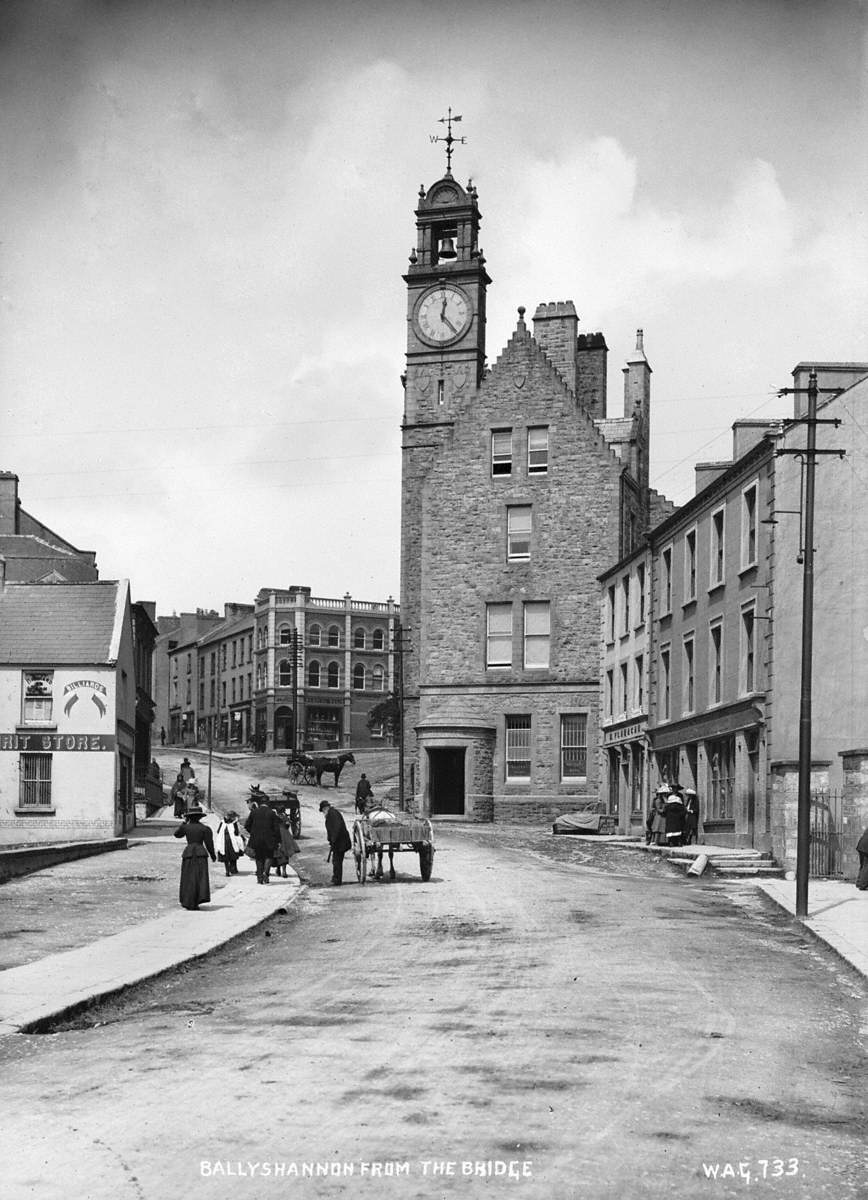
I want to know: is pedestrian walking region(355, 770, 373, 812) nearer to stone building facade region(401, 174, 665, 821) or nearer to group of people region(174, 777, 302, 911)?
stone building facade region(401, 174, 665, 821)

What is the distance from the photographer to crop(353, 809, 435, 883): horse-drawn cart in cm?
2511

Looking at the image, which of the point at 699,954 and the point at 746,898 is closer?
the point at 699,954

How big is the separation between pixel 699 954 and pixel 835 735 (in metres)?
15.3

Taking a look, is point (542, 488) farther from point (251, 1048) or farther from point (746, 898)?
point (251, 1048)

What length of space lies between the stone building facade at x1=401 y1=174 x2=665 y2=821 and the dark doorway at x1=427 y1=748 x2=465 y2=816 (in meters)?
0.05

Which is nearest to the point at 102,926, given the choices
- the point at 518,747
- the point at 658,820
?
the point at 658,820

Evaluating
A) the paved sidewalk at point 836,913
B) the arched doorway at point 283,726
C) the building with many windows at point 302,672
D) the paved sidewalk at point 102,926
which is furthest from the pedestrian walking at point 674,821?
the arched doorway at point 283,726

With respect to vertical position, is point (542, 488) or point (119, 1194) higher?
point (542, 488)

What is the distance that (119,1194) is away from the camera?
22.1 ft

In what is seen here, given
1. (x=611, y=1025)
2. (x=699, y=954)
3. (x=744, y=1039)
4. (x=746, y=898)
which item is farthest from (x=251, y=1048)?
(x=746, y=898)

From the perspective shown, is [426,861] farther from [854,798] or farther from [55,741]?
[55,741]

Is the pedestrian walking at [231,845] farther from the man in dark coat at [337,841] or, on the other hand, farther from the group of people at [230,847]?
the man in dark coat at [337,841]

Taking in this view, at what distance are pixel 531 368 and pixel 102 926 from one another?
37.9 metres

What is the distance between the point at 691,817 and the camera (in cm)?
3591
